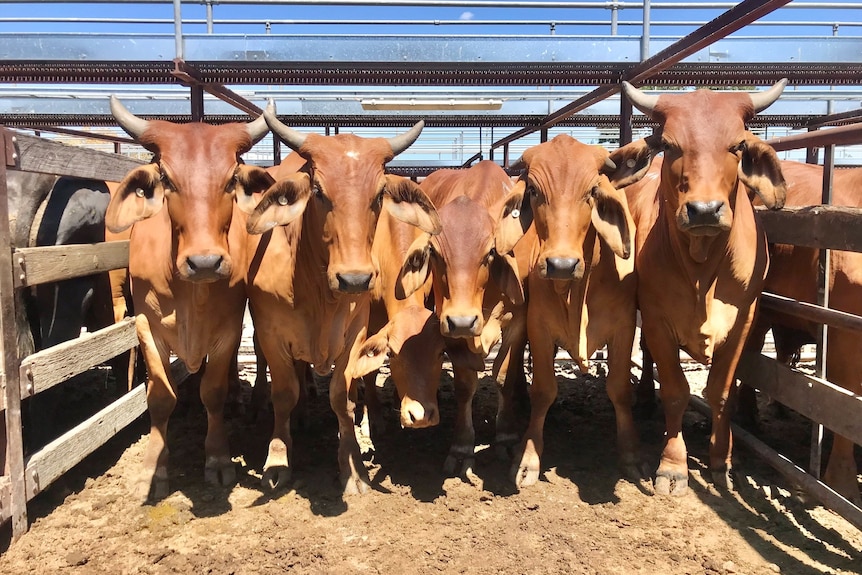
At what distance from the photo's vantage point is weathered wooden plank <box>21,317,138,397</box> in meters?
3.77

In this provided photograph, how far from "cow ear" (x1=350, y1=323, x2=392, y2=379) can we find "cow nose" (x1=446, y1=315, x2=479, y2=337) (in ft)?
2.12

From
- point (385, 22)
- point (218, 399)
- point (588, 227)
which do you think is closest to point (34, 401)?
point (218, 399)

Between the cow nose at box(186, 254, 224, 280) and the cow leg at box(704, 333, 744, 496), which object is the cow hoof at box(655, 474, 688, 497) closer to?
the cow leg at box(704, 333, 744, 496)

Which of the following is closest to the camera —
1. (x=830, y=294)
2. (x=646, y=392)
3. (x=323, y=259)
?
(x=323, y=259)

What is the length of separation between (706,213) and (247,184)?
2.89 m

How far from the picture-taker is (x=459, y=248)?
4.33 meters

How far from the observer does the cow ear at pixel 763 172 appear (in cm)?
396

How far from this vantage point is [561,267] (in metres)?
3.90

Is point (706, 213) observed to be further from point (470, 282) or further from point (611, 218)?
point (470, 282)

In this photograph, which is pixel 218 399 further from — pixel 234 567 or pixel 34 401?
pixel 234 567

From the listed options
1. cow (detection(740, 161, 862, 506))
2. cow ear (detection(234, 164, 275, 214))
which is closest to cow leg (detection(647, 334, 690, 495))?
cow (detection(740, 161, 862, 506))

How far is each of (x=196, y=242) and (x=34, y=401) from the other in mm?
1749

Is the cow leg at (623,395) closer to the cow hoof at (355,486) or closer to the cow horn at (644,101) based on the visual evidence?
the cow horn at (644,101)

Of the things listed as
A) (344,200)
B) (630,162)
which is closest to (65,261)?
(344,200)
